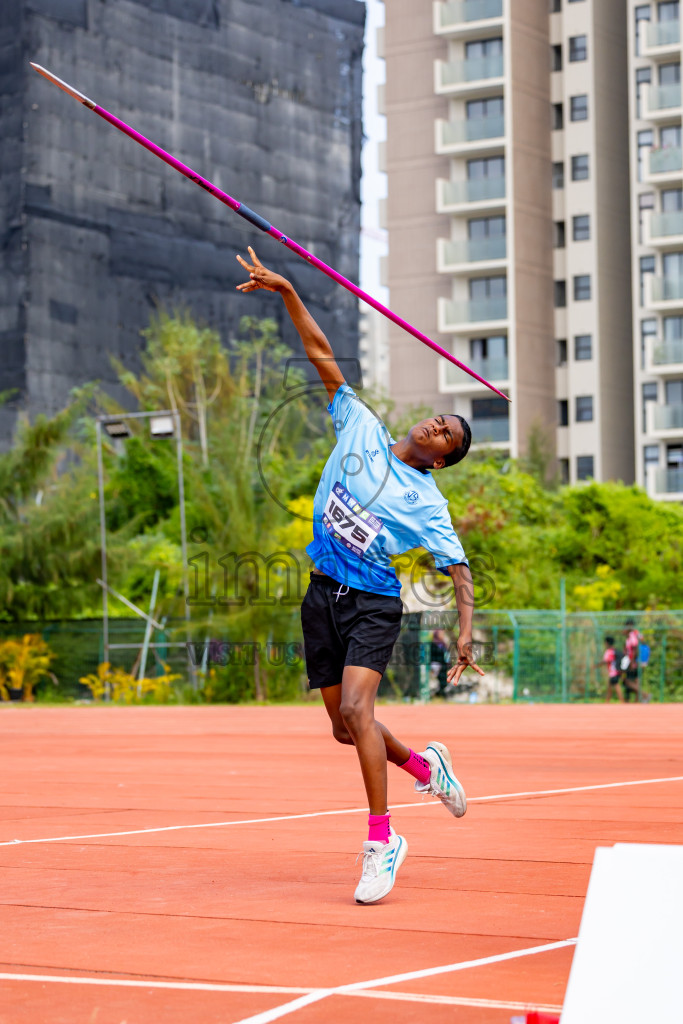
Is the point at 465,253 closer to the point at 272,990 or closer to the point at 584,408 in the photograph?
the point at 584,408

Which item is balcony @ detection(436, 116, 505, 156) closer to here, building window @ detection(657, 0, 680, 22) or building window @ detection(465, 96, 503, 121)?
building window @ detection(465, 96, 503, 121)

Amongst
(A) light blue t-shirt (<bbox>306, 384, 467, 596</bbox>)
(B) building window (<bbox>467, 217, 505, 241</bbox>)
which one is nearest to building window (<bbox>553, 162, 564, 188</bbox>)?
Answer: (B) building window (<bbox>467, 217, 505, 241</bbox>)

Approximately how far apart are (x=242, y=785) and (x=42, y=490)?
Result: 22.6m

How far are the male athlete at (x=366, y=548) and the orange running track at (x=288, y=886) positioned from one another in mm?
687

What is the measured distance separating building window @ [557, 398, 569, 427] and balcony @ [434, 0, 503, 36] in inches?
615

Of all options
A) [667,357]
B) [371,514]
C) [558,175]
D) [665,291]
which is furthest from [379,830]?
[558,175]

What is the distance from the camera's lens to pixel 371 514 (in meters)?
6.32

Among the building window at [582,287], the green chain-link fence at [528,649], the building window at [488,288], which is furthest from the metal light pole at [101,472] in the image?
the building window at [582,287]

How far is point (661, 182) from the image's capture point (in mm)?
60281

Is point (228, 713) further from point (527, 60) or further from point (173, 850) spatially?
point (527, 60)

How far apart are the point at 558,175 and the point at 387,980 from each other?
64630 mm

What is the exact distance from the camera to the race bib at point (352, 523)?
632cm

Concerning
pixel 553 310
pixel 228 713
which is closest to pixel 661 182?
pixel 553 310

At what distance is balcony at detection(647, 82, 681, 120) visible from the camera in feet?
198
